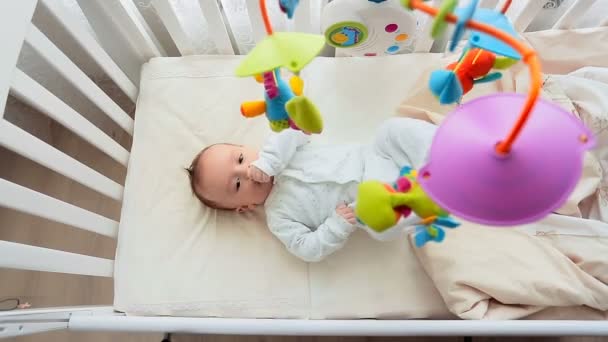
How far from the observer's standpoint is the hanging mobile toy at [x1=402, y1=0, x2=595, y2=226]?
416mm

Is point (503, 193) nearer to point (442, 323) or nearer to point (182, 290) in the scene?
point (442, 323)

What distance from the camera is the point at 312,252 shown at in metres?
0.94

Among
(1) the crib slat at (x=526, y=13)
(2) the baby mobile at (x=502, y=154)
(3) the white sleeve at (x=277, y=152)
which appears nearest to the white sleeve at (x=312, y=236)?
(3) the white sleeve at (x=277, y=152)

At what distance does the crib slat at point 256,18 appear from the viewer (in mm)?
948

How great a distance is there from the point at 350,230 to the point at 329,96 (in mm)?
376

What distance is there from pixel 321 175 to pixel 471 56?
42cm

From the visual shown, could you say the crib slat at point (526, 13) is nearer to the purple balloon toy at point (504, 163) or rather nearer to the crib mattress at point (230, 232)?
the crib mattress at point (230, 232)

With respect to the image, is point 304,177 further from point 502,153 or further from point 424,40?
point 502,153

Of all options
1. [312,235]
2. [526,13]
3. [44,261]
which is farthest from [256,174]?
[526,13]

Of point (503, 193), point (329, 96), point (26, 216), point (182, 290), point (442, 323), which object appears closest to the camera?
point (503, 193)

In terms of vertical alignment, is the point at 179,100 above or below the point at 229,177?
above

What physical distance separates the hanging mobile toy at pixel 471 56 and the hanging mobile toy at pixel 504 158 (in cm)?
1

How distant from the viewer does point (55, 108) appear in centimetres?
86

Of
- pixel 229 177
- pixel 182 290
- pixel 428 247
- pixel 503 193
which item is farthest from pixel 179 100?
pixel 503 193
